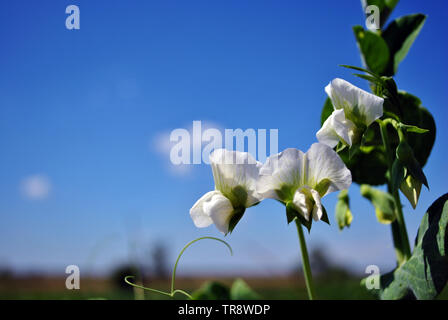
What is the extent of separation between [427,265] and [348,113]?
0.24 metres

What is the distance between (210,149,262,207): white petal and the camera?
0.55m

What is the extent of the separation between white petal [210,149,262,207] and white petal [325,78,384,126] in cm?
16

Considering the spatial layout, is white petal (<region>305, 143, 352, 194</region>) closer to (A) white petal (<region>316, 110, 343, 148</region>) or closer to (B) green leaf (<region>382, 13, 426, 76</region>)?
(A) white petal (<region>316, 110, 343, 148</region>)

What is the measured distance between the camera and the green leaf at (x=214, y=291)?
2.50 feet

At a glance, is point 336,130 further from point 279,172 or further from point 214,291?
point 214,291

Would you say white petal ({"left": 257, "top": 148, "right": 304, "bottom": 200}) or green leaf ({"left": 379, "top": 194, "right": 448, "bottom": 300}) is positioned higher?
white petal ({"left": 257, "top": 148, "right": 304, "bottom": 200})

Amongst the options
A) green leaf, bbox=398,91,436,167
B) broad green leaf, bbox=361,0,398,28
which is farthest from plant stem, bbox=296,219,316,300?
broad green leaf, bbox=361,0,398,28

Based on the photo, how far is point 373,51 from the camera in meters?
0.84

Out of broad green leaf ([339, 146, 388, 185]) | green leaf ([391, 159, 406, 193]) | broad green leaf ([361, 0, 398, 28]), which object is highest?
broad green leaf ([361, 0, 398, 28])

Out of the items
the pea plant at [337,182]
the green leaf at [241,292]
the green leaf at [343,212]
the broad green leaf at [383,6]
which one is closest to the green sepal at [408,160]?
the pea plant at [337,182]

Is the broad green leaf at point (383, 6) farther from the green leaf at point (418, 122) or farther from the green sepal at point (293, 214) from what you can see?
the green sepal at point (293, 214)

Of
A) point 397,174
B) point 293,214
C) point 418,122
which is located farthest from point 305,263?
point 418,122
